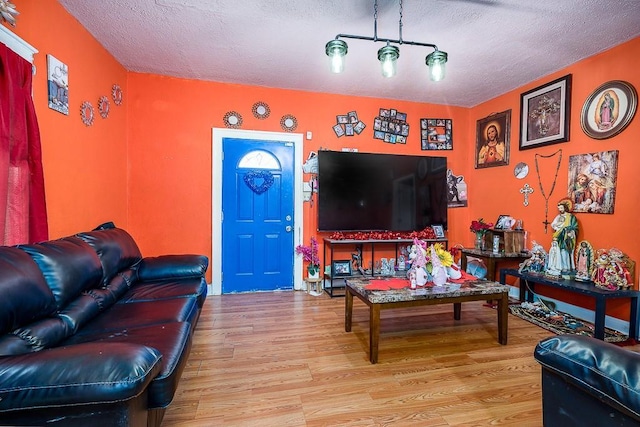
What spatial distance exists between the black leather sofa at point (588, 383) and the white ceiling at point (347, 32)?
2.38m

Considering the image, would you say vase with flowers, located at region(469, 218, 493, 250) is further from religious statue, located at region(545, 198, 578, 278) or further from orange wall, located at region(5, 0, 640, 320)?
religious statue, located at region(545, 198, 578, 278)

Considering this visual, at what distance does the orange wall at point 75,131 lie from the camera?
2.12 metres

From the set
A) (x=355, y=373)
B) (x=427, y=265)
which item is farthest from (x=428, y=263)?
(x=355, y=373)

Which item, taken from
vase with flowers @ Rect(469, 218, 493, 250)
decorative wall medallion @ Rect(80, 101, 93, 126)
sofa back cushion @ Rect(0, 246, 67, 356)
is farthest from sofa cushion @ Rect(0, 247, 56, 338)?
vase with flowers @ Rect(469, 218, 493, 250)

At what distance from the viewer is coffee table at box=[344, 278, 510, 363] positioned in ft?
7.17

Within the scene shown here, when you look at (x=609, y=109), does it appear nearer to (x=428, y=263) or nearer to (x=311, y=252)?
(x=428, y=263)

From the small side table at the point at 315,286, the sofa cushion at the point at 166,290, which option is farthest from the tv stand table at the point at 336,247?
the sofa cushion at the point at 166,290

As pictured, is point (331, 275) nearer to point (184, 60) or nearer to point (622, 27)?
point (184, 60)

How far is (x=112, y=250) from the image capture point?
2.30m

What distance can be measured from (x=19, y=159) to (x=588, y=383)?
3.05m

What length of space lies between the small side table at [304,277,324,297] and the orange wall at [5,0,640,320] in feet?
2.22

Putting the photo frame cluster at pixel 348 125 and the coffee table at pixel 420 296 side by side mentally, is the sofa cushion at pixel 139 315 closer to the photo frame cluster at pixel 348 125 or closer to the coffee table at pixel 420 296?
the coffee table at pixel 420 296

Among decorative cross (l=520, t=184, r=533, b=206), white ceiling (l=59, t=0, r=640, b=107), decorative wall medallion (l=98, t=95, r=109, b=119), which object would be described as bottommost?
decorative cross (l=520, t=184, r=533, b=206)

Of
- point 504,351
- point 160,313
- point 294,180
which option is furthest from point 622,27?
point 160,313
